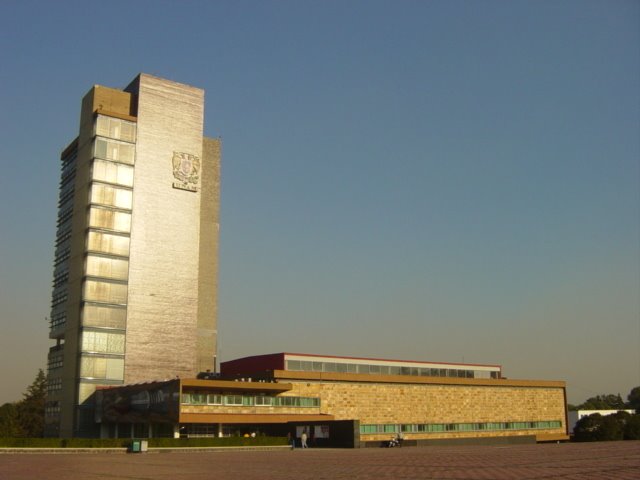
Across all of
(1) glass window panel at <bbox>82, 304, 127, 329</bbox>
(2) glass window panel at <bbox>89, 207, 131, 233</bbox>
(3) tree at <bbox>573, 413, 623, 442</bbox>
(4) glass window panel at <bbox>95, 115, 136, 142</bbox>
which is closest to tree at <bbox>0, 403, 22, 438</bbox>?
(1) glass window panel at <bbox>82, 304, 127, 329</bbox>

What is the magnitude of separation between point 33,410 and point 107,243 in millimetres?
53940

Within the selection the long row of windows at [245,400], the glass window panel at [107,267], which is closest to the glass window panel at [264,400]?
the long row of windows at [245,400]

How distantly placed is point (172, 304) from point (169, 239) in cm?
957

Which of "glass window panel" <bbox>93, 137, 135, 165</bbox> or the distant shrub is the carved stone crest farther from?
the distant shrub

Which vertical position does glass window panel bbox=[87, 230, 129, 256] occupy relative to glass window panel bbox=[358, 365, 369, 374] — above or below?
above

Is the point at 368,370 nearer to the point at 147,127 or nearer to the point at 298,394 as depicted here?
the point at 298,394

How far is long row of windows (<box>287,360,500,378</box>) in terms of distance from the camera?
290 feet

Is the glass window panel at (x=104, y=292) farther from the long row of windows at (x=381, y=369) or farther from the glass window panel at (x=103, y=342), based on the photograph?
the long row of windows at (x=381, y=369)

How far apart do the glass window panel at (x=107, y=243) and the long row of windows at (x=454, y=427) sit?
4213 centimetres

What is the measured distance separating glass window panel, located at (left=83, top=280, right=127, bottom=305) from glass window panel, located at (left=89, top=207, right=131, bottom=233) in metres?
8.11

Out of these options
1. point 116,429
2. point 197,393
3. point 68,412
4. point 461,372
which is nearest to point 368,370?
point 461,372

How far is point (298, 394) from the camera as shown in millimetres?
84250

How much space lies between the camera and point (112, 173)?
103500mm

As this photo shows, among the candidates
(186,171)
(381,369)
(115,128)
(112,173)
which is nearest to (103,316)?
(112,173)
